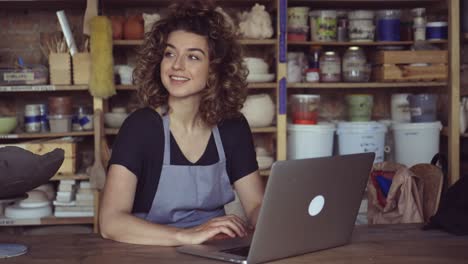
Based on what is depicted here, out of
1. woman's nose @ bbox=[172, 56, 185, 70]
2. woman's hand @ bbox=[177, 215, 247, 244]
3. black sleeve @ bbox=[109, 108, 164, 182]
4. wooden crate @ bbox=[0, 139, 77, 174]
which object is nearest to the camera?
woman's hand @ bbox=[177, 215, 247, 244]

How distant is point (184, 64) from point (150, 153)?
0.30 m

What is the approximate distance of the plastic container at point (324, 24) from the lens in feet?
13.4

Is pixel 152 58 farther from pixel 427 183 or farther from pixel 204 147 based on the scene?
pixel 427 183

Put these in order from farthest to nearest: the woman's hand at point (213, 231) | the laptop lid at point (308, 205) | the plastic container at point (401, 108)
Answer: the plastic container at point (401, 108), the woman's hand at point (213, 231), the laptop lid at point (308, 205)

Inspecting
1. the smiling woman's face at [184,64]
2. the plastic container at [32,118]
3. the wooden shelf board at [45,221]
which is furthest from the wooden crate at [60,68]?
the smiling woman's face at [184,64]

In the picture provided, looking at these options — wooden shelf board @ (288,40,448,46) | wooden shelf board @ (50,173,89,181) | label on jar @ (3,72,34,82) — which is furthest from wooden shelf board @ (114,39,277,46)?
wooden shelf board @ (50,173,89,181)

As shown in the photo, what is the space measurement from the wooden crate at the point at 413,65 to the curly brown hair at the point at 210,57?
1.99 metres

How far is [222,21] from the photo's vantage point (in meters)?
2.28

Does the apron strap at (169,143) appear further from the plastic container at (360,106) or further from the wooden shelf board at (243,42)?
the plastic container at (360,106)

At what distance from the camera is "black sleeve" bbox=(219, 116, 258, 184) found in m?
2.26

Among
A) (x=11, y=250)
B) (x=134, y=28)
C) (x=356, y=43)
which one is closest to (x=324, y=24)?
(x=356, y=43)

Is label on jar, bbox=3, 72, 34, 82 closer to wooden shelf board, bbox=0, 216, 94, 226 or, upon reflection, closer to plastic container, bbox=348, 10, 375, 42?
wooden shelf board, bbox=0, 216, 94, 226

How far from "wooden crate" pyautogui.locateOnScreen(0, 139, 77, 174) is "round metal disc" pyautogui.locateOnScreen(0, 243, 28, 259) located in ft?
7.10

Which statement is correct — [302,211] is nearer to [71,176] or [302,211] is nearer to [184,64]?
[184,64]
